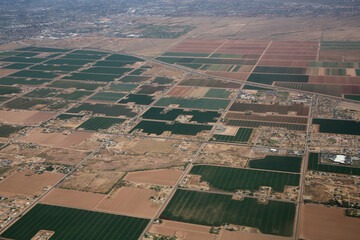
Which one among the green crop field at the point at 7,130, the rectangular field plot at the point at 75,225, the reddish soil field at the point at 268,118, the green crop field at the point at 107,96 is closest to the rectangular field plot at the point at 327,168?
the reddish soil field at the point at 268,118

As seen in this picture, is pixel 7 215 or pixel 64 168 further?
pixel 64 168

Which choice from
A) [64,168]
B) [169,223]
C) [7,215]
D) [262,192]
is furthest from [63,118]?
[262,192]

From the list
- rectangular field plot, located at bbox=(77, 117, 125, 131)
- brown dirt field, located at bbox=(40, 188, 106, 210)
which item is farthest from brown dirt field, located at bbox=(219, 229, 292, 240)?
rectangular field plot, located at bbox=(77, 117, 125, 131)

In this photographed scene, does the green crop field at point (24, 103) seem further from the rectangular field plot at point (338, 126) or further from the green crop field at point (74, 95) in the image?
the rectangular field plot at point (338, 126)

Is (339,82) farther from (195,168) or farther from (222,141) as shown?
(195,168)

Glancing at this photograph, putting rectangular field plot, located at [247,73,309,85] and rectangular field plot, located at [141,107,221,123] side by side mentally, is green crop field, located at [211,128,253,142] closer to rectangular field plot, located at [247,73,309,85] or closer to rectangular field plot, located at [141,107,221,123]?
rectangular field plot, located at [141,107,221,123]

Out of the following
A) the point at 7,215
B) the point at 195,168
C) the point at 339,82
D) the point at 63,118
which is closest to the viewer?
the point at 7,215

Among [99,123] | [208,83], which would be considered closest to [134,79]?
[208,83]

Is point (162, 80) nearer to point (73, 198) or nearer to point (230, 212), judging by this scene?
point (73, 198)
